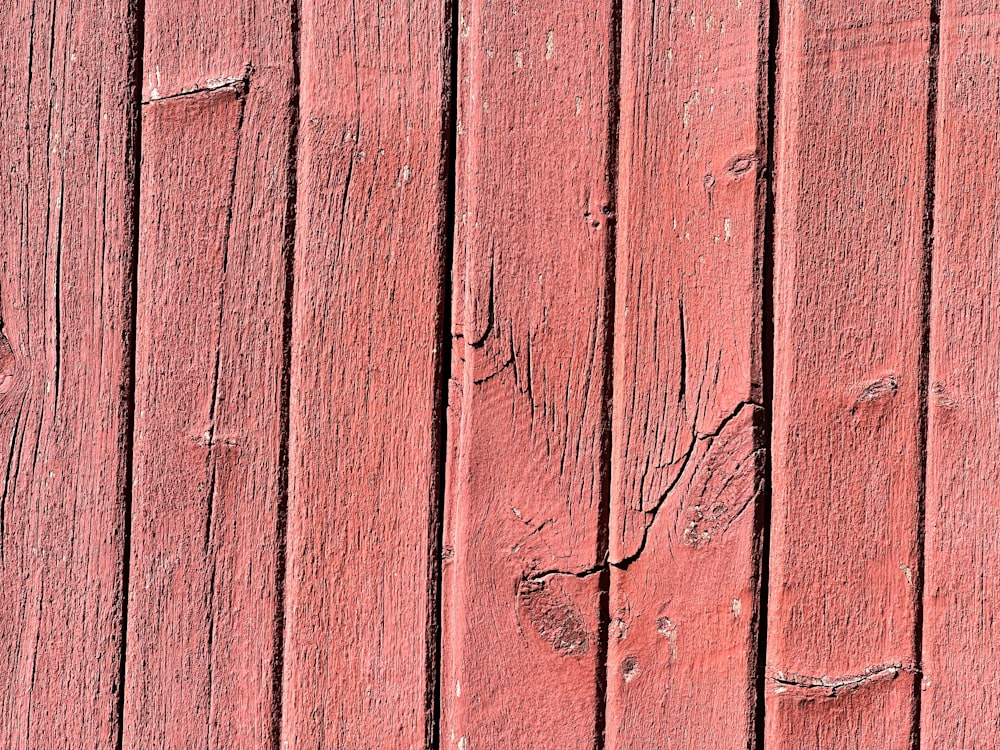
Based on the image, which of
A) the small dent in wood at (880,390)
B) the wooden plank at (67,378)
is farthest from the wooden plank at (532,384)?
the wooden plank at (67,378)

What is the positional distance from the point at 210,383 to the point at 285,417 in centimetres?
10

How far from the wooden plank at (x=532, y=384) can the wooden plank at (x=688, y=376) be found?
31 mm

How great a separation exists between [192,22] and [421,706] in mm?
851

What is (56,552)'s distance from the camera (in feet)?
3.33

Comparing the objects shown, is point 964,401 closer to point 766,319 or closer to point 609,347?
point 766,319

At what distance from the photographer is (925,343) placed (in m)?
0.96

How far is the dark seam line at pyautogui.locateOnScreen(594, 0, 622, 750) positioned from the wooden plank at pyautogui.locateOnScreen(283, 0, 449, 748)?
191mm

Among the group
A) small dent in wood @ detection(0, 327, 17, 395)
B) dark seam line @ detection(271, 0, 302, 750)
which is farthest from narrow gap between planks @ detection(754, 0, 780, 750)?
small dent in wood @ detection(0, 327, 17, 395)

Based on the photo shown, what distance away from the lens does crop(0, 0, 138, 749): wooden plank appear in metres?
1.01

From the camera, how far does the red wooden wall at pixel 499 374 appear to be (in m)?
0.96

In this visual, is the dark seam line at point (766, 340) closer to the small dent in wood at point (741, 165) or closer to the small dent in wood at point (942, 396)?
the small dent in wood at point (741, 165)

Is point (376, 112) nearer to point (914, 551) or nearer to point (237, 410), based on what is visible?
point (237, 410)

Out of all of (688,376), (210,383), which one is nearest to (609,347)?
(688,376)

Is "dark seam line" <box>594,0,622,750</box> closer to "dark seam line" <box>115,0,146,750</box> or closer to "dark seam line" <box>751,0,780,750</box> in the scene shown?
"dark seam line" <box>751,0,780,750</box>
